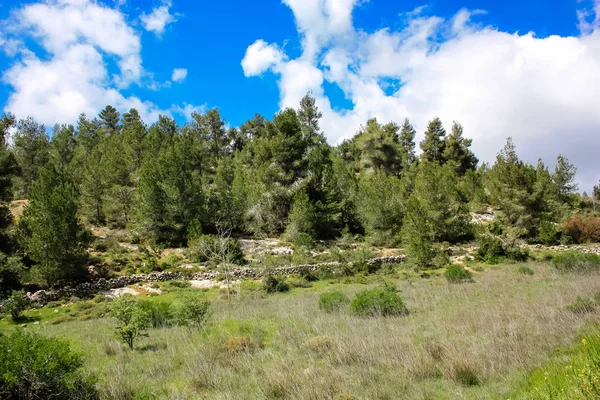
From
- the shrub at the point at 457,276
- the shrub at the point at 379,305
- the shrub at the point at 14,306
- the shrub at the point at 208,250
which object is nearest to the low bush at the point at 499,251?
the shrub at the point at 457,276

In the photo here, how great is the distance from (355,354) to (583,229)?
38638 mm

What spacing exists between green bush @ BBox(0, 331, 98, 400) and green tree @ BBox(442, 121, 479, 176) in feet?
197

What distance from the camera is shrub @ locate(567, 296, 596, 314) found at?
341 inches

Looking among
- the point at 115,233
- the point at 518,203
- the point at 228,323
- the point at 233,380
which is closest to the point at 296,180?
the point at 115,233

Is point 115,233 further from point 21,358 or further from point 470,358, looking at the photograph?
point 470,358

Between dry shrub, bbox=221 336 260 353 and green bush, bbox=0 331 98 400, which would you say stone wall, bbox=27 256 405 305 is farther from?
green bush, bbox=0 331 98 400

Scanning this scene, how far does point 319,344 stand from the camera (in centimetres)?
808

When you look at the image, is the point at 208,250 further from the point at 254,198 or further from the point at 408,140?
the point at 408,140

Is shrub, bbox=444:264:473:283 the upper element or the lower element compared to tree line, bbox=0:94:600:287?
lower

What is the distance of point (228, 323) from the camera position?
12008 millimetres

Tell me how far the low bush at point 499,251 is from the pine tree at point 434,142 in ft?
109

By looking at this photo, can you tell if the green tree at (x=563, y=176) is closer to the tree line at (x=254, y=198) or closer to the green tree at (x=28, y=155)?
the tree line at (x=254, y=198)

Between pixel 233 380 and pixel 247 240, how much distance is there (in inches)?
1258

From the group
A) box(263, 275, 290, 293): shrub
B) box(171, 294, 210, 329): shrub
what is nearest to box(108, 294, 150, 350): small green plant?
box(171, 294, 210, 329): shrub
